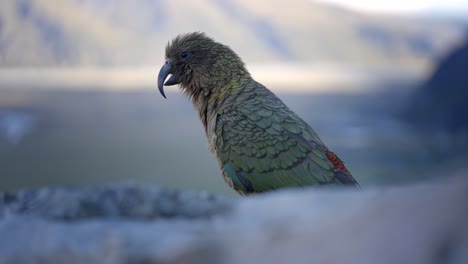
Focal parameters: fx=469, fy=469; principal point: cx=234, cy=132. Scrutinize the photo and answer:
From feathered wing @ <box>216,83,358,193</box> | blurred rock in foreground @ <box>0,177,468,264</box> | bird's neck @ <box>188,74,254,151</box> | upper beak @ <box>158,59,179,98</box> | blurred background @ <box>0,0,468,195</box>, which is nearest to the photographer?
blurred rock in foreground @ <box>0,177,468,264</box>

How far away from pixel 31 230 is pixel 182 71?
2.45 m

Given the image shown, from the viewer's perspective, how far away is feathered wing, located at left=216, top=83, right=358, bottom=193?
2746 mm

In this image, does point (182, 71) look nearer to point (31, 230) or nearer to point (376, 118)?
point (31, 230)

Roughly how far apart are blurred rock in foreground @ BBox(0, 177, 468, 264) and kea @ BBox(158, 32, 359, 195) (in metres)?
1.54

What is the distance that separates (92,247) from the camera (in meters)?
1.11

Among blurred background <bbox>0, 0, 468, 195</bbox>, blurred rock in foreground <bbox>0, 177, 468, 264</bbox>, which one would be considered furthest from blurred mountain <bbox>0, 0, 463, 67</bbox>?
blurred rock in foreground <bbox>0, 177, 468, 264</bbox>

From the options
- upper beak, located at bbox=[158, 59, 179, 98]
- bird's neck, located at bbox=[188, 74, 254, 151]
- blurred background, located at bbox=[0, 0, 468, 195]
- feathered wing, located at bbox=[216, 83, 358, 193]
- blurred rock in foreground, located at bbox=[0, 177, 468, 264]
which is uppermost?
blurred background, located at bbox=[0, 0, 468, 195]

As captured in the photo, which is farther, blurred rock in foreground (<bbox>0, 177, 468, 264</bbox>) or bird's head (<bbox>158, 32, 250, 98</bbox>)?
bird's head (<bbox>158, 32, 250, 98</bbox>)

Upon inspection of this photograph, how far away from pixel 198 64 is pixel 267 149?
3.22ft

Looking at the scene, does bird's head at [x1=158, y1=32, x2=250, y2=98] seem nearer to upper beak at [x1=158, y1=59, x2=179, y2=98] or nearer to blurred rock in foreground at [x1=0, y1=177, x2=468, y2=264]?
upper beak at [x1=158, y1=59, x2=179, y2=98]

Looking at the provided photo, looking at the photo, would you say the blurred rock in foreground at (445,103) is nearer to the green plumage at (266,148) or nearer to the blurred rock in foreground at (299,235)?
the green plumage at (266,148)

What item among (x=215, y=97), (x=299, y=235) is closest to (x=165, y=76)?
(x=215, y=97)

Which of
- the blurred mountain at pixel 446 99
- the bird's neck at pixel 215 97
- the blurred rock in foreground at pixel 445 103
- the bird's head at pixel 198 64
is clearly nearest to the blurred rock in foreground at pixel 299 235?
the bird's neck at pixel 215 97

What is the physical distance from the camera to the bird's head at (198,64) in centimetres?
343
